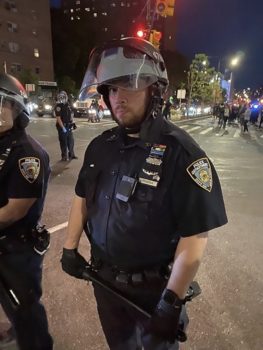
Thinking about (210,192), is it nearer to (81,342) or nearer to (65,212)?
(81,342)

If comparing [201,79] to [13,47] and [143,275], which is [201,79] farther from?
[143,275]

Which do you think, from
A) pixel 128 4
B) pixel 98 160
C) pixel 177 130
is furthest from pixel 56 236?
pixel 128 4

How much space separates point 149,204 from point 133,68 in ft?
2.38

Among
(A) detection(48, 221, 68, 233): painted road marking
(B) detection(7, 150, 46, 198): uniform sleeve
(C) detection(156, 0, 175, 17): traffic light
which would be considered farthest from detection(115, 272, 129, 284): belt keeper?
(C) detection(156, 0, 175, 17): traffic light

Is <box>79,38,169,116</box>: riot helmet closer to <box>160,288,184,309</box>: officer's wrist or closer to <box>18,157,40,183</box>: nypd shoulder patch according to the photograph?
<box>18,157,40,183</box>: nypd shoulder patch

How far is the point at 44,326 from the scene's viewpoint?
2.40 metres

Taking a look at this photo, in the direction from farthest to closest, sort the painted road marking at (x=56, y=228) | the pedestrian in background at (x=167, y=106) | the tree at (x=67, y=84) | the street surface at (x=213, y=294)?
the tree at (x=67, y=84) < the painted road marking at (x=56, y=228) < the street surface at (x=213, y=294) < the pedestrian in background at (x=167, y=106)

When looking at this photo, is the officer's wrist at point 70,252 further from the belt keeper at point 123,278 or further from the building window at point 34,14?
the building window at point 34,14

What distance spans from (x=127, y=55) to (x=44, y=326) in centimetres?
187

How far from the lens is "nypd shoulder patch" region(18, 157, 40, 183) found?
214cm

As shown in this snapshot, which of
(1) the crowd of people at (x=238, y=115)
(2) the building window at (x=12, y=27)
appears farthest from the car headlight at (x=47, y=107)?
(2) the building window at (x=12, y=27)

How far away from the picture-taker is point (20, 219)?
2.26 m

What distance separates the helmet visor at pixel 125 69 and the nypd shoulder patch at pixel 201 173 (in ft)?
1.65

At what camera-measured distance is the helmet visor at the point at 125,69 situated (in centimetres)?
182
